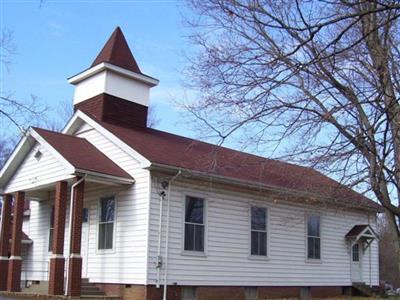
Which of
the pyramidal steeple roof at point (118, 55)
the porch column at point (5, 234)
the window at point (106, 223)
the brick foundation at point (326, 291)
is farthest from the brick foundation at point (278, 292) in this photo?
the pyramidal steeple roof at point (118, 55)

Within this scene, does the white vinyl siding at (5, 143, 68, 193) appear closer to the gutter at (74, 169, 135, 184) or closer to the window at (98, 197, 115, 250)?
the gutter at (74, 169, 135, 184)

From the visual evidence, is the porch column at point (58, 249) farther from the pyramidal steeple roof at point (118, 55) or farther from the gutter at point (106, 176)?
the pyramidal steeple roof at point (118, 55)

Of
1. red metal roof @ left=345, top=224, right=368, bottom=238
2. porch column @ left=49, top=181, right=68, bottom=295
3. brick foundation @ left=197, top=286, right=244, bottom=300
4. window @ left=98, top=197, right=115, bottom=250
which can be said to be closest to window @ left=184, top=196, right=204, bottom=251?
brick foundation @ left=197, top=286, right=244, bottom=300

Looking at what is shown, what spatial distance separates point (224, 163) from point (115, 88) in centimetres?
755

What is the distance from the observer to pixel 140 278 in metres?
18.6

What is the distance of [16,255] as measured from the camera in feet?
70.7

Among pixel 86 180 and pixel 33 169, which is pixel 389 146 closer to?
pixel 86 180

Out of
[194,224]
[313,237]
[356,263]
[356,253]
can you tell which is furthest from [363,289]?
[194,224]

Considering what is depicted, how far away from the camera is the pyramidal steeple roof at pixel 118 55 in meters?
24.1

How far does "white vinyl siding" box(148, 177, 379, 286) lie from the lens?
19.5 metres

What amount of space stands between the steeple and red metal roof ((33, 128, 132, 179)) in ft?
6.08

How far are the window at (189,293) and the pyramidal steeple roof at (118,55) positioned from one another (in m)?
9.26

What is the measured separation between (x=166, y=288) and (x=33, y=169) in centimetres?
678

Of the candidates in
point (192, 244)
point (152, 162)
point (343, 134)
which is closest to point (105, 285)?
Result: point (192, 244)
